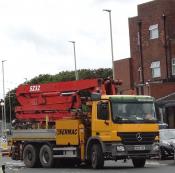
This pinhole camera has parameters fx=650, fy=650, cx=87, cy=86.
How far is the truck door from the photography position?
81.5 feet

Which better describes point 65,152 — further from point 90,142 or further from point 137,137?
point 137,137

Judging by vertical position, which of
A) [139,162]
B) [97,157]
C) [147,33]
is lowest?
[139,162]

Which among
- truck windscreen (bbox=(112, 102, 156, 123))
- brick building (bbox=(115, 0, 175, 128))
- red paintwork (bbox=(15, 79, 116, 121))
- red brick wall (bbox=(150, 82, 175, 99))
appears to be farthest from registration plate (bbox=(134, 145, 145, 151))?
red brick wall (bbox=(150, 82, 175, 99))

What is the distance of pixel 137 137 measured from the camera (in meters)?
24.9

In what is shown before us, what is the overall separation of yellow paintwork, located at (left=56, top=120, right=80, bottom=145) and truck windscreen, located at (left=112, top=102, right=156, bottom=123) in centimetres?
209

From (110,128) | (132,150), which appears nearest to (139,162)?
(132,150)

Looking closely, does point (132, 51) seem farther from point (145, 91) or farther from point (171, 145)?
point (171, 145)

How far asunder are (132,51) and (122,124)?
3537 centimetres

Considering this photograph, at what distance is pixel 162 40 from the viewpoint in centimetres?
5538

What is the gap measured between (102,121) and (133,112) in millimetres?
1243

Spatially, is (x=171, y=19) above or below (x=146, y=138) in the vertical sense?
above

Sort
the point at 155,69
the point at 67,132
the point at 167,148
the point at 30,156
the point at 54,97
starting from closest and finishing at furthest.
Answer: the point at 67,132, the point at 54,97, the point at 30,156, the point at 167,148, the point at 155,69

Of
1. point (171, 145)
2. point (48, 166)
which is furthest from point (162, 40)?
point (48, 166)

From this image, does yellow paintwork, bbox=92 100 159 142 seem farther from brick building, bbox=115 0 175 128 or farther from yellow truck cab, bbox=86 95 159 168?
brick building, bbox=115 0 175 128
